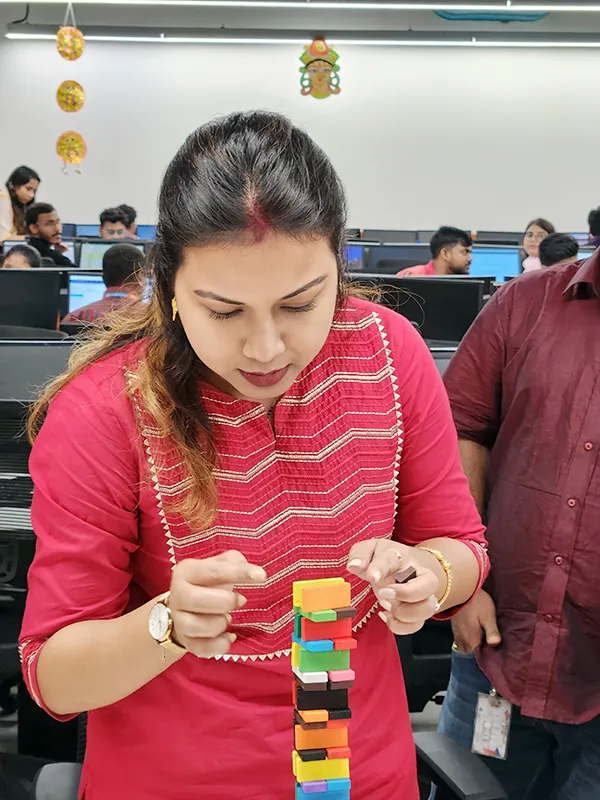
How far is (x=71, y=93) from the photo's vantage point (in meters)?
8.98

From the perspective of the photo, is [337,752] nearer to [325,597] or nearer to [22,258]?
[325,597]

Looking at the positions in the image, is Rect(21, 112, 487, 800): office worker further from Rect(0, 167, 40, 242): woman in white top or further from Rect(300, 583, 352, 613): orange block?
Rect(0, 167, 40, 242): woman in white top

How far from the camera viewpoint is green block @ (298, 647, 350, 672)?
29.3 inches

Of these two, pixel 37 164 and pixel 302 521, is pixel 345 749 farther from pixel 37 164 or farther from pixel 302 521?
pixel 37 164

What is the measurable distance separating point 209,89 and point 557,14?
4.10 metres

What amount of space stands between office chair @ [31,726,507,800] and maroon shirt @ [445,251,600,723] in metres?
0.20

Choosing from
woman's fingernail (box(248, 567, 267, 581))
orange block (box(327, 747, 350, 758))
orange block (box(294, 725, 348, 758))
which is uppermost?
woman's fingernail (box(248, 567, 267, 581))

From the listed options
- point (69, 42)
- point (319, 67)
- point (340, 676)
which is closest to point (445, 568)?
point (340, 676)

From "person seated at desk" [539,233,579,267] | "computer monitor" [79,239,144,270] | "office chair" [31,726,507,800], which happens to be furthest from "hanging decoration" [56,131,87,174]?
"office chair" [31,726,507,800]

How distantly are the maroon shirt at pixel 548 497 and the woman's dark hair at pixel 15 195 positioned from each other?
17.2 feet

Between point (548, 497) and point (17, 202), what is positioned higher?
point (17, 202)

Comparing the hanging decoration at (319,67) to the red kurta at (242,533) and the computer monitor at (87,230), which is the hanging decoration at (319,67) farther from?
the red kurta at (242,533)

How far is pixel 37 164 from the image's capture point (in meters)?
10.6

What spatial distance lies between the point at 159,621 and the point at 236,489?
21 cm
